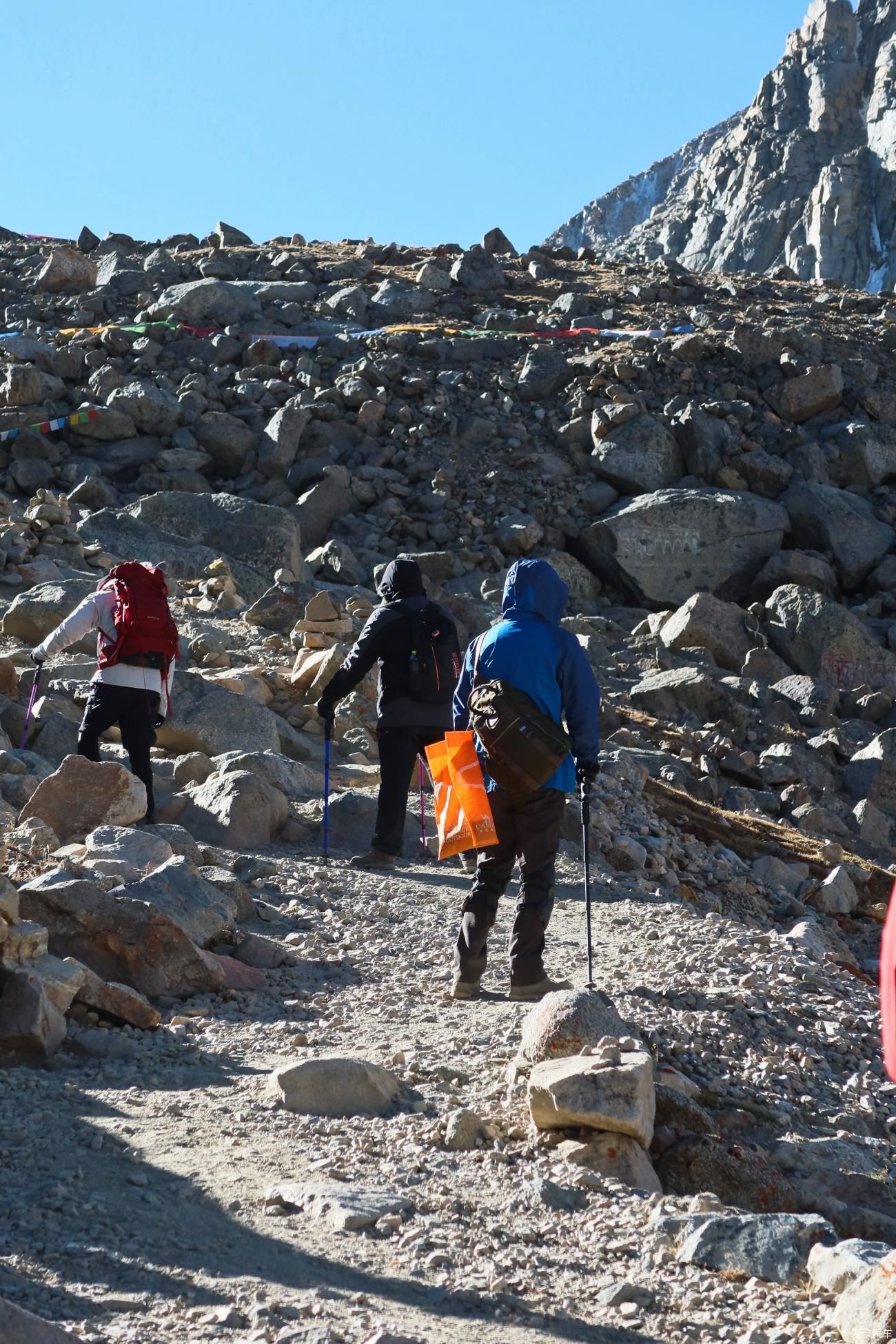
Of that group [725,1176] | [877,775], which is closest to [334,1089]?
[725,1176]

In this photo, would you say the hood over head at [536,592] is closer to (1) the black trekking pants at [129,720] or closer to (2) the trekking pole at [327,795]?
(2) the trekking pole at [327,795]

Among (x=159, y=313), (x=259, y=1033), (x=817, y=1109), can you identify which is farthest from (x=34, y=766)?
(x=159, y=313)

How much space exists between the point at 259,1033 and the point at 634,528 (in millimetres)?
16365

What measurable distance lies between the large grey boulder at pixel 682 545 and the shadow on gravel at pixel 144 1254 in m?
17.8

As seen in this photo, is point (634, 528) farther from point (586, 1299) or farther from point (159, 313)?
point (586, 1299)

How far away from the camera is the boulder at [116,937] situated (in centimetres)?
649

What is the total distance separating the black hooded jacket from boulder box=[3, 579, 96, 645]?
5.29 meters

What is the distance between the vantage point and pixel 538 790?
6.40 m

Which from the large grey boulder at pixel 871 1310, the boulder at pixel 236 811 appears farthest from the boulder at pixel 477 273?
the large grey boulder at pixel 871 1310

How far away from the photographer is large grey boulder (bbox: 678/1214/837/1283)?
12.8ft

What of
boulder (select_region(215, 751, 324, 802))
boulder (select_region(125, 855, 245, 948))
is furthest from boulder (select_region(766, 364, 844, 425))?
boulder (select_region(125, 855, 245, 948))

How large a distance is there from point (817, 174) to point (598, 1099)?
315 feet

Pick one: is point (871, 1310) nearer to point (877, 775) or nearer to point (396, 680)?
point (396, 680)

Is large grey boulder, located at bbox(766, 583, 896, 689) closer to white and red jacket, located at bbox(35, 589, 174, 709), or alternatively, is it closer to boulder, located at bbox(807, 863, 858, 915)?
boulder, located at bbox(807, 863, 858, 915)
